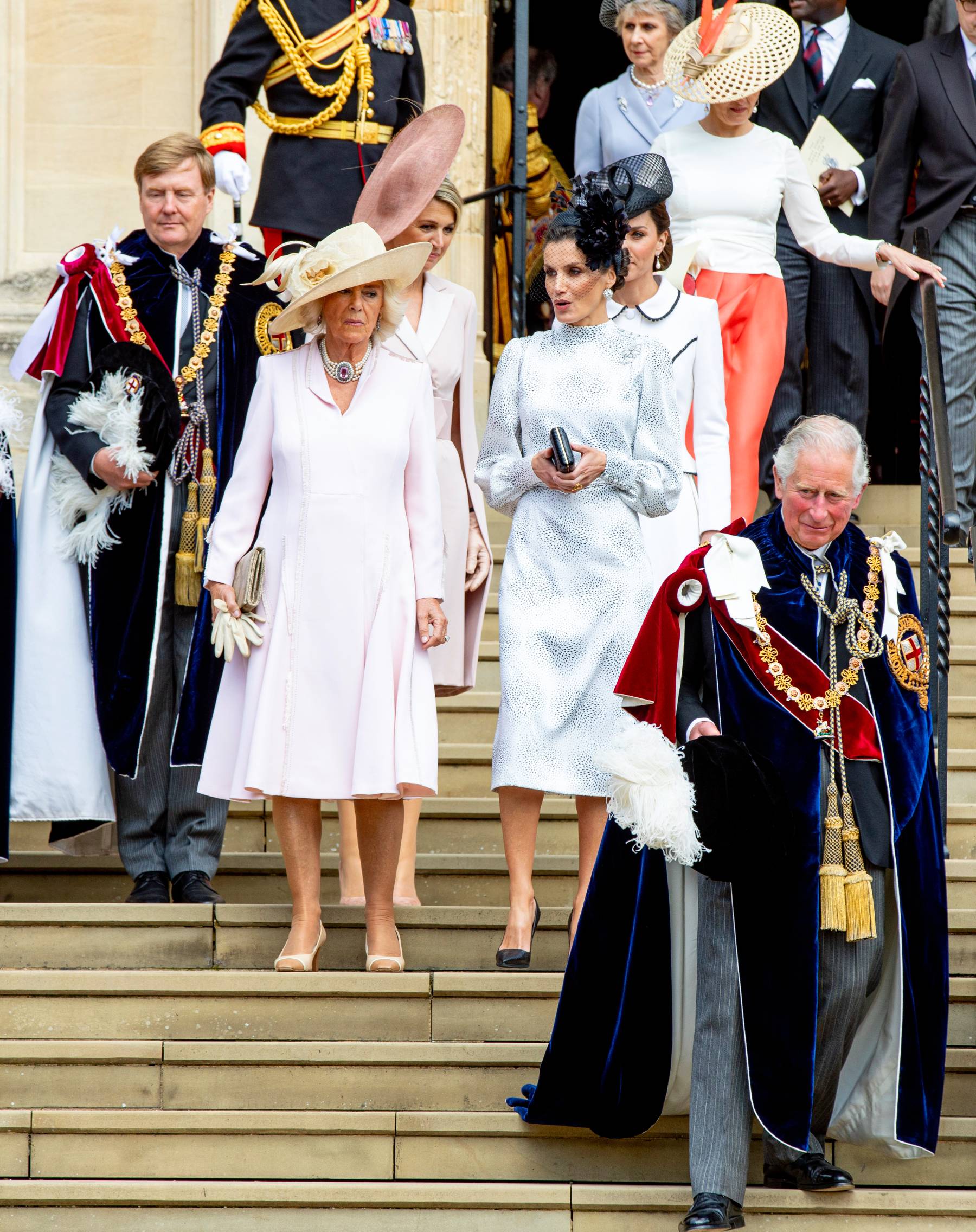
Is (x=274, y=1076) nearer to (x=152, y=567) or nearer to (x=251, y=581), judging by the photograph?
(x=251, y=581)

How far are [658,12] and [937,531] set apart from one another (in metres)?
2.54

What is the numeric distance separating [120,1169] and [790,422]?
411cm

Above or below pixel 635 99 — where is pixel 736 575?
below

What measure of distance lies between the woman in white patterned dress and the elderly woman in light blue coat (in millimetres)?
2107

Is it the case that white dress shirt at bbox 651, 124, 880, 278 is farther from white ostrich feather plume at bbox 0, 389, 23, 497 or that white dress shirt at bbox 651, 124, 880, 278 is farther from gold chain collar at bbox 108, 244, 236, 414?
white ostrich feather plume at bbox 0, 389, 23, 497

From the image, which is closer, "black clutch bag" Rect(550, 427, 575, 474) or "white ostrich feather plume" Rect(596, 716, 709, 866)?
"white ostrich feather plume" Rect(596, 716, 709, 866)

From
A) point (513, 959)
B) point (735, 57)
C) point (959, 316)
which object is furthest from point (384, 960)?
point (959, 316)

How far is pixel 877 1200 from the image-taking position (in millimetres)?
4910

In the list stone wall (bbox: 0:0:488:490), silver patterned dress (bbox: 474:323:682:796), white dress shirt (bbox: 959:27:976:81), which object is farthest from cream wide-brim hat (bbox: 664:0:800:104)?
stone wall (bbox: 0:0:488:490)

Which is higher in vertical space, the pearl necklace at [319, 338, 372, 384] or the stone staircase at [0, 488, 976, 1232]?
the pearl necklace at [319, 338, 372, 384]

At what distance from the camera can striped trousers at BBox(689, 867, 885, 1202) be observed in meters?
4.80

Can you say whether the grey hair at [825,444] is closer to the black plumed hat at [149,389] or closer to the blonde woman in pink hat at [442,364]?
the blonde woman in pink hat at [442,364]

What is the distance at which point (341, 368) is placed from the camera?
5844 millimetres

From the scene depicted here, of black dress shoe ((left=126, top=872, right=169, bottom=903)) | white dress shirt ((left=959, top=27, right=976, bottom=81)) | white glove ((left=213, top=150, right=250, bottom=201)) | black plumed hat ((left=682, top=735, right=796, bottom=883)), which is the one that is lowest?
black dress shoe ((left=126, top=872, right=169, bottom=903))
